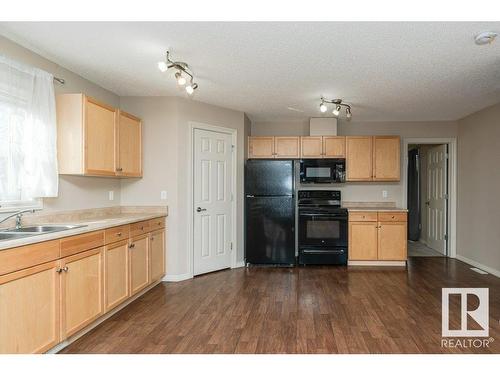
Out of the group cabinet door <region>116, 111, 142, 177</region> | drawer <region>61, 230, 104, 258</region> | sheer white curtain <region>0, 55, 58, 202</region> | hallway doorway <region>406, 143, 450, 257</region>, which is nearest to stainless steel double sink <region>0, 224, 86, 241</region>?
drawer <region>61, 230, 104, 258</region>

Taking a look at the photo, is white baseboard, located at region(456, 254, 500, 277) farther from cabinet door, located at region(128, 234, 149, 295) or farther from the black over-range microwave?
cabinet door, located at region(128, 234, 149, 295)

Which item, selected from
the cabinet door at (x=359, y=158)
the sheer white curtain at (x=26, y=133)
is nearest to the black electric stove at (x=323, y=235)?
the cabinet door at (x=359, y=158)

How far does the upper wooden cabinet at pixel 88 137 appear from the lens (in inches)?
112

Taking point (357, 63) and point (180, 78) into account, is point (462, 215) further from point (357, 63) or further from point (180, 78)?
point (180, 78)

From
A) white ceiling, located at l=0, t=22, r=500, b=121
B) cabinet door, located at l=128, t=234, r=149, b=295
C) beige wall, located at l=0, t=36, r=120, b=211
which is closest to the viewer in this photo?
white ceiling, located at l=0, t=22, r=500, b=121

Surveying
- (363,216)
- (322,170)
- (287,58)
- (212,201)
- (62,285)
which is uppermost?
(287,58)

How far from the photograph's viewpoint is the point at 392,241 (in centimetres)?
468

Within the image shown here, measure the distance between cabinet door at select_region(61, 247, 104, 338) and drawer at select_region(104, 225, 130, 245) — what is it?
124 millimetres

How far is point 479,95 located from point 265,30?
3098 mm

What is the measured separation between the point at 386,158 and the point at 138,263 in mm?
3849

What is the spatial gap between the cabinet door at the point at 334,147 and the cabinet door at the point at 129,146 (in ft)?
9.02

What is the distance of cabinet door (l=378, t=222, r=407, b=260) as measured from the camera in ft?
15.3

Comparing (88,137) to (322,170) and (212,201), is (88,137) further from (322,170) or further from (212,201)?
(322,170)

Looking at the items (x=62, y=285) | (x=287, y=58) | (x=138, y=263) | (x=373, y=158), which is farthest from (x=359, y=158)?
(x=62, y=285)
